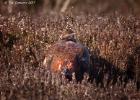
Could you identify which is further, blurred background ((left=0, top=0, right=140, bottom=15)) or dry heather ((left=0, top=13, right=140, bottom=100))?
blurred background ((left=0, top=0, right=140, bottom=15))

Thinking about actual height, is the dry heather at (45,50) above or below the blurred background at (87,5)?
below

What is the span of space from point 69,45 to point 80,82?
50 centimetres

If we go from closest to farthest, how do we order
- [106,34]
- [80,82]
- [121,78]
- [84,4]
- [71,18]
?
1. [80,82]
2. [121,78]
3. [106,34]
4. [71,18]
5. [84,4]

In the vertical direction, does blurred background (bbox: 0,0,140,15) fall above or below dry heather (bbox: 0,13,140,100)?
above

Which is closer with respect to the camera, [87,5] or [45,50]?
[45,50]

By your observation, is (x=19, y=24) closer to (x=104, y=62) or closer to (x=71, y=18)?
(x=71, y=18)

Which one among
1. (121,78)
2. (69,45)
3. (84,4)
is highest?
(84,4)

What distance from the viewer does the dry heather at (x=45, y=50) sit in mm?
5648

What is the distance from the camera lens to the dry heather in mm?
5648

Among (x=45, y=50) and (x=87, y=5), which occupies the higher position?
(x=87, y=5)

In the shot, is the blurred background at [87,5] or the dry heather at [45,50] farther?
the blurred background at [87,5]

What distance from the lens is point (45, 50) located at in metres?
6.77

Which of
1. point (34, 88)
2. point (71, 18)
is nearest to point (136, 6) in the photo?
point (71, 18)

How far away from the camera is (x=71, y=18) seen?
25.9 ft
